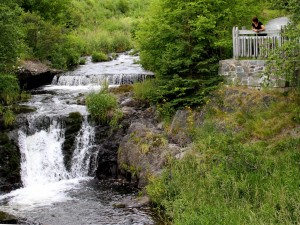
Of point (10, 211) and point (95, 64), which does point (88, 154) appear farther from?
point (95, 64)

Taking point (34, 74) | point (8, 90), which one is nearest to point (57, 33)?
point (34, 74)

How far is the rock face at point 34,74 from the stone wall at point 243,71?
10.9 meters

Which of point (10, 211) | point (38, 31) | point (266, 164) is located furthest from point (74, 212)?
point (38, 31)

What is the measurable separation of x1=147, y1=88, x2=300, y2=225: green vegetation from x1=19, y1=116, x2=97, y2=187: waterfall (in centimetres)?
442

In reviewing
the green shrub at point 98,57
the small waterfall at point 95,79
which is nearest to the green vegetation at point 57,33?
the green shrub at point 98,57

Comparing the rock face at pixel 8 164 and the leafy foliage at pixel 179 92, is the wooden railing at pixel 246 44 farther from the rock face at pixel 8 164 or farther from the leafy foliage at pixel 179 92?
the rock face at pixel 8 164

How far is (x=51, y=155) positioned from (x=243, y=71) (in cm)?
810

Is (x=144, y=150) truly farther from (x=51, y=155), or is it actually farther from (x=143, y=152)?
(x=51, y=155)

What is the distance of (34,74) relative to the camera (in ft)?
79.4

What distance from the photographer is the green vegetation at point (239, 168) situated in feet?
33.3

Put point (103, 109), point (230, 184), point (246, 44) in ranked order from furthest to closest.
Result: 1. point (103, 109)
2. point (246, 44)
3. point (230, 184)

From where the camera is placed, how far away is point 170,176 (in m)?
13.7

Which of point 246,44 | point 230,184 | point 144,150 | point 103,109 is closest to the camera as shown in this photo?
point 230,184

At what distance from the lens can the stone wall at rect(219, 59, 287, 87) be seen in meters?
16.5
